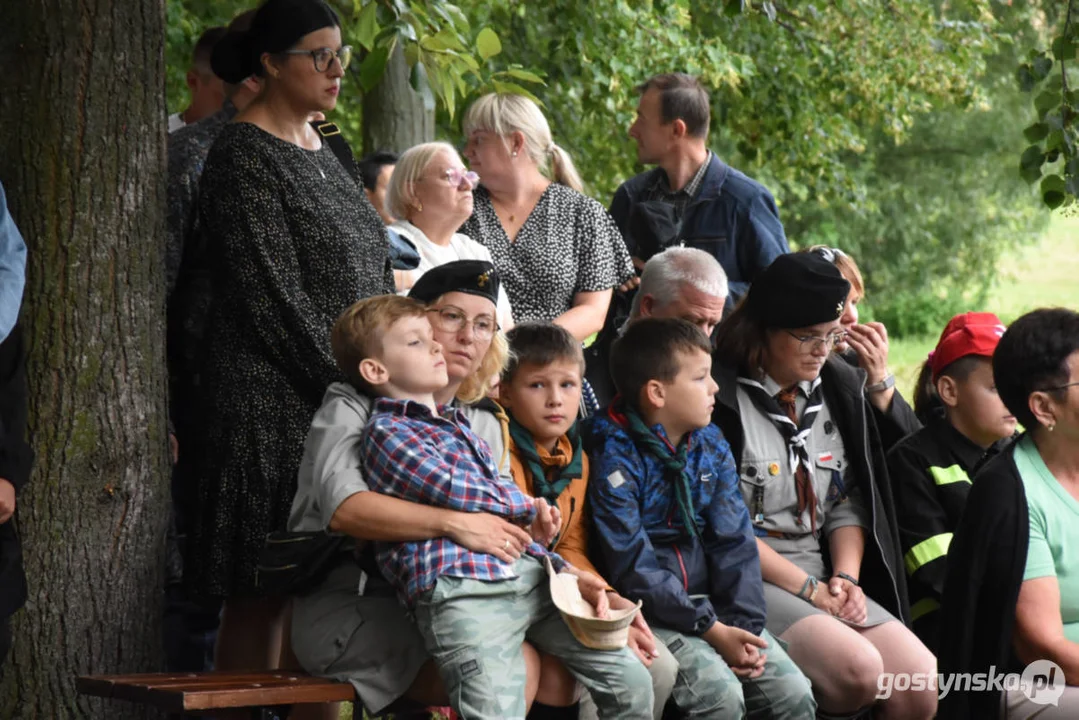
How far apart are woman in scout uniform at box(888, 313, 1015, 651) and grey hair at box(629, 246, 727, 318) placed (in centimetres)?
85

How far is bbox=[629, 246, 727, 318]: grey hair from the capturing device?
5.27m

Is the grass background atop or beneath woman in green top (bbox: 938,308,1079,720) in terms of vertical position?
beneath

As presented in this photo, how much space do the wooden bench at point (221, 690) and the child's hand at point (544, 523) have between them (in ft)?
2.19

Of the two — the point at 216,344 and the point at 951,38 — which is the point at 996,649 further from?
the point at 951,38

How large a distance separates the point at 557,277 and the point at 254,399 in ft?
5.54

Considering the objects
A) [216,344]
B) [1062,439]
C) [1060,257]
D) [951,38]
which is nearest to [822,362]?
[1062,439]

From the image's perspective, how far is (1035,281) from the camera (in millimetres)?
28375

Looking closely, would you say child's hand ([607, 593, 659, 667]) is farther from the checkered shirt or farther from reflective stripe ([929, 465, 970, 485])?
the checkered shirt

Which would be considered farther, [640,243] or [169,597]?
[640,243]

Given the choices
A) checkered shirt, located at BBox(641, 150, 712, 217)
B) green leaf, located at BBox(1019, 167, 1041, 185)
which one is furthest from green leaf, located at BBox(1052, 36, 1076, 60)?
checkered shirt, located at BBox(641, 150, 712, 217)

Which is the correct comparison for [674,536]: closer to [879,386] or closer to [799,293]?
[799,293]

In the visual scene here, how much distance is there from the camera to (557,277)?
573cm

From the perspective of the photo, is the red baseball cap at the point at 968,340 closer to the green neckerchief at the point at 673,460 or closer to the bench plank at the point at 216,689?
the green neckerchief at the point at 673,460

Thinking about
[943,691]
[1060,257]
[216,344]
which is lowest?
[1060,257]
